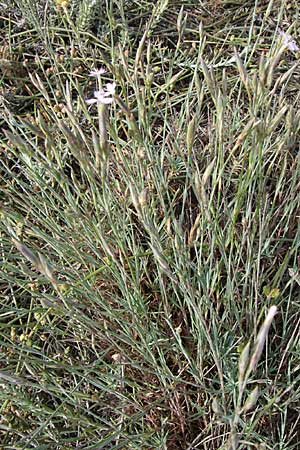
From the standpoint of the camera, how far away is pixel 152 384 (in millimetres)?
1099

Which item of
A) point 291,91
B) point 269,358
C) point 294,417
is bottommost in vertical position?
point 294,417

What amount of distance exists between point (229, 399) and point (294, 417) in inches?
6.3

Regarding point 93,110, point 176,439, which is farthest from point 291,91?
point 176,439

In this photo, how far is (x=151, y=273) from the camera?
1297mm

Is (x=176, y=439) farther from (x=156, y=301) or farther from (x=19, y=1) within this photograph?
(x=19, y=1)

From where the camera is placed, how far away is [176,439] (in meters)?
1.08

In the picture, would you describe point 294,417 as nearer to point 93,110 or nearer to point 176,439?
point 176,439

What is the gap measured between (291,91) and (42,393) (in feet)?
3.30

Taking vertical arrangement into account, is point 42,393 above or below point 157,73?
below

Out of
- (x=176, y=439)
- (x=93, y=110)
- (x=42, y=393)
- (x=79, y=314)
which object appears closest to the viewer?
(x=79, y=314)

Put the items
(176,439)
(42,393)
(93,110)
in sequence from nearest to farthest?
1. (176,439)
2. (42,393)
3. (93,110)

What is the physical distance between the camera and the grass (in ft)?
2.91

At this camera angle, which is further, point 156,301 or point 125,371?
point 156,301

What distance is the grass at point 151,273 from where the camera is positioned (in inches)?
34.9
